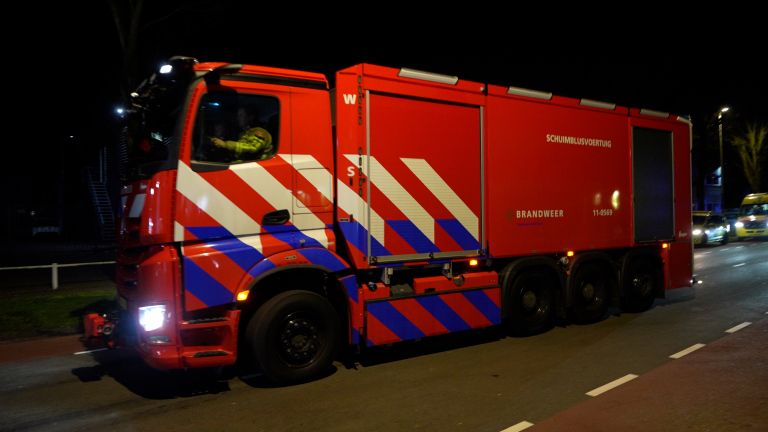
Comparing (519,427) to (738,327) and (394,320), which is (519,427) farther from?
(738,327)

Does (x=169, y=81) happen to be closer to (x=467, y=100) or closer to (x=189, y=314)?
(x=189, y=314)

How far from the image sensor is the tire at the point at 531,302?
727 centimetres

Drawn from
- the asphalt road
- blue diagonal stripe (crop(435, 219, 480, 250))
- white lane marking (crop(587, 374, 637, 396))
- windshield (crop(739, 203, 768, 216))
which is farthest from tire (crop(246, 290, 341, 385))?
windshield (crop(739, 203, 768, 216))

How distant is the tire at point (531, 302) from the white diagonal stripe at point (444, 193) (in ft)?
3.43

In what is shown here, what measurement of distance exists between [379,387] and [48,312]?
644 centimetres

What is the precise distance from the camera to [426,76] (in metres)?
6.44

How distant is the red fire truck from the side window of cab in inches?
0.6

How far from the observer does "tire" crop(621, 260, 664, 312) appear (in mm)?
8734

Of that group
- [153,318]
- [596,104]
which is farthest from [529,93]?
[153,318]

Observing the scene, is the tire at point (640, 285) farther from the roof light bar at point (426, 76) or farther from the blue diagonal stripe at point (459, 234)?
the roof light bar at point (426, 76)

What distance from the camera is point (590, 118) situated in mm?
8148

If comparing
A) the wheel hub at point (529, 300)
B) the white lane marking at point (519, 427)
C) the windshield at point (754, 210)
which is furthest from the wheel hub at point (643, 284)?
the windshield at point (754, 210)

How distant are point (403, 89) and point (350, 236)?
1834mm

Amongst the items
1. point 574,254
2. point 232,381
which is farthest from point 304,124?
point 574,254
